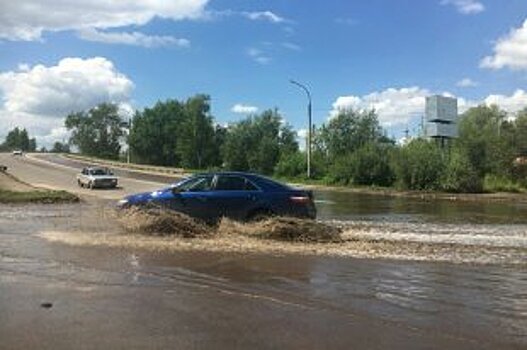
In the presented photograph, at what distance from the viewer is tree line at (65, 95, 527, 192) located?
57.4 meters

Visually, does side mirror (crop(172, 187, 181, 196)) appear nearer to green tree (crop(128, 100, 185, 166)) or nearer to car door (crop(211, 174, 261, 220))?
car door (crop(211, 174, 261, 220))

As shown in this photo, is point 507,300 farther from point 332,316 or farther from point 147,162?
point 147,162

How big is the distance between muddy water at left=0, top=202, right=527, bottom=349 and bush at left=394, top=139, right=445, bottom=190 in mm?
42678

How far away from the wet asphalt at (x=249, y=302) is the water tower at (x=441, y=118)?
50.5 metres

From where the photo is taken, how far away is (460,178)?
54.7 meters

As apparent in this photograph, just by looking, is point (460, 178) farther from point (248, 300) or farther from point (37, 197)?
point (248, 300)

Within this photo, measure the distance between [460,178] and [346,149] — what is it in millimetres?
27018

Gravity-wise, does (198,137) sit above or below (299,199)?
above

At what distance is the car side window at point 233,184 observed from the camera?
18.7m

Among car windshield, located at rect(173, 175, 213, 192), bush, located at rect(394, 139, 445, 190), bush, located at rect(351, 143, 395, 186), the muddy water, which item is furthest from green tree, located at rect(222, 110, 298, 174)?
the muddy water

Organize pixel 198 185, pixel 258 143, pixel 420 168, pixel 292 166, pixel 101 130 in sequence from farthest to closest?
1. pixel 101 130
2. pixel 258 143
3. pixel 292 166
4. pixel 420 168
5. pixel 198 185

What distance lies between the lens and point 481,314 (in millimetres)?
9125

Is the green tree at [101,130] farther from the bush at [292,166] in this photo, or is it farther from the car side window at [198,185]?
the car side window at [198,185]

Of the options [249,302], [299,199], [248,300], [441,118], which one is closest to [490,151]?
[441,118]
